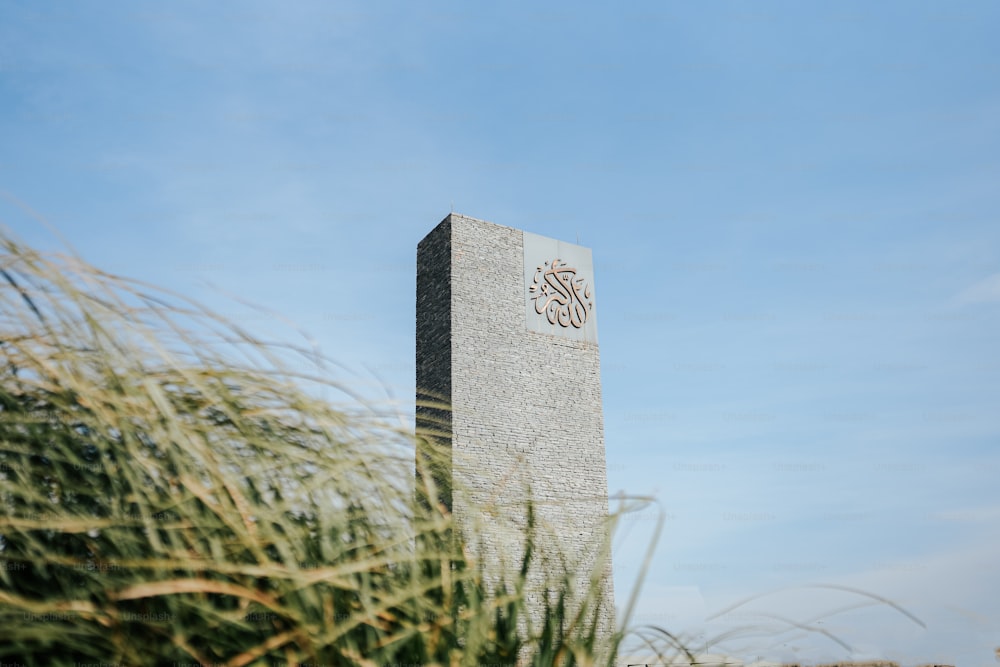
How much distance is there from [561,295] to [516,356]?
4.47 feet

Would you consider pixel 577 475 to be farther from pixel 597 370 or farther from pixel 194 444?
pixel 194 444

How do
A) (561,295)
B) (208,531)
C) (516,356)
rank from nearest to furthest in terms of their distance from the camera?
(208,531), (516,356), (561,295)

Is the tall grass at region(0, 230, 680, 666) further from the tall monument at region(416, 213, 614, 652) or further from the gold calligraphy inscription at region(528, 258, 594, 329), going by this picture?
the gold calligraphy inscription at region(528, 258, 594, 329)

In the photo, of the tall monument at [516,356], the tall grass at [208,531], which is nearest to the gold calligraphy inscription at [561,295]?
the tall monument at [516,356]

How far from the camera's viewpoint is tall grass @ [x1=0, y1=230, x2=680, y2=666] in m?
0.87

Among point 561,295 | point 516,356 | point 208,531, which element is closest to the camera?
point 208,531

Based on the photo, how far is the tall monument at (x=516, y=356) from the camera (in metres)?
9.66

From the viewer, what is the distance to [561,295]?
437 inches

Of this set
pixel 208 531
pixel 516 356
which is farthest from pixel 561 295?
pixel 208 531

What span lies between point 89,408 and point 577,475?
30.9 feet

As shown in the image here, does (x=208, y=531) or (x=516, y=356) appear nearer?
(x=208, y=531)

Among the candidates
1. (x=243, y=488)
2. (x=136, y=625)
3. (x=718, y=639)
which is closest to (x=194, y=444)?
(x=243, y=488)

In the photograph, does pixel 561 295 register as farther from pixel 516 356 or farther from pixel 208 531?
pixel 208 531

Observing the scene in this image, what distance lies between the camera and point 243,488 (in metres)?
0.96
